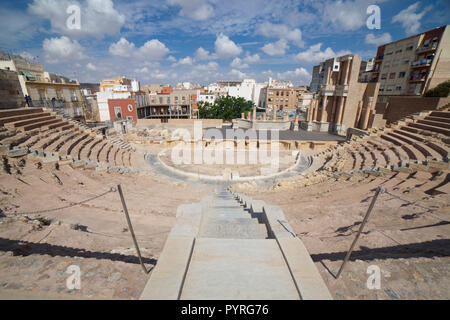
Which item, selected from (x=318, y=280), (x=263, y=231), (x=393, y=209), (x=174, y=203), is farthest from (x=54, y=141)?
(x=393, y=209)

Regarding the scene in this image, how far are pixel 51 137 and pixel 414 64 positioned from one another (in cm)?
4366

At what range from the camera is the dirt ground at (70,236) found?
241 cm

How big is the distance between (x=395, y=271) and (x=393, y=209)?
3633 millimetres

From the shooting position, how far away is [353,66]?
2439cm

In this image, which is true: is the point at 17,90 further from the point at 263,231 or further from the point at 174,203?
the point at 263,231

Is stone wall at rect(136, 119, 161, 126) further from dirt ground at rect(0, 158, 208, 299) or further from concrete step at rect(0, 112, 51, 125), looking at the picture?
dirt ground at rect(0, 158, 208, 299)

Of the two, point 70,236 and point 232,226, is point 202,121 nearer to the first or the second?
point 232,226

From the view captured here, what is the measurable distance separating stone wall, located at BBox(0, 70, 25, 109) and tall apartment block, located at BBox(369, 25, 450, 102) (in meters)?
40.9

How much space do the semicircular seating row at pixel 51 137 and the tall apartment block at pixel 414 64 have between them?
34.4 metres

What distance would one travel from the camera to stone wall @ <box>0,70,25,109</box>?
47.2 feet

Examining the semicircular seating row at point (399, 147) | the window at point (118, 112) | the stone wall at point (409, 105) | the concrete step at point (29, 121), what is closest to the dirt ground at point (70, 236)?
the concrete step at point (29, 121)

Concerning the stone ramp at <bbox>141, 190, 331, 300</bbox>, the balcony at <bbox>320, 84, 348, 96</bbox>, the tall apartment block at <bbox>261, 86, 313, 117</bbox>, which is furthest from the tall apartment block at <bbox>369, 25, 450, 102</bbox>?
the stone ramp at <bbox>141, 190, 331, 300</bbox>

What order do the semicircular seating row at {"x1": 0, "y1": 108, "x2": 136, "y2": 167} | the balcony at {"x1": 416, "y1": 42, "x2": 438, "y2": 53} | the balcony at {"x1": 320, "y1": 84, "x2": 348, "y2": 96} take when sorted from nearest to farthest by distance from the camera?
the semicircular seating row at {"x1": 0, "y1": 108, "x2": 136, "y2": 167} → the balcony at {"x1": 320, "y1": 84, "x2": 348, "y2": 96} → the balcony at {"x1": 416, "y1": 42, "x2": 438, "y2": 53}

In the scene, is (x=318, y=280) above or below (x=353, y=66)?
below
